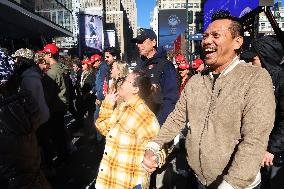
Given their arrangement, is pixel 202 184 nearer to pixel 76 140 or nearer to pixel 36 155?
pixel 36 155

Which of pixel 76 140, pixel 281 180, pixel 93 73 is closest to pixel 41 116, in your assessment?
pixel 281 180

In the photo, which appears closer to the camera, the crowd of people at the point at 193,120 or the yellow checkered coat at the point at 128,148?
the crowd of people at the point at 193,120

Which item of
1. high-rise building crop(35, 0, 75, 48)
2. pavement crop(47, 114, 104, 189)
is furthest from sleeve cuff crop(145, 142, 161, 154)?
high-rise building crop(35, 0, 75, 48)

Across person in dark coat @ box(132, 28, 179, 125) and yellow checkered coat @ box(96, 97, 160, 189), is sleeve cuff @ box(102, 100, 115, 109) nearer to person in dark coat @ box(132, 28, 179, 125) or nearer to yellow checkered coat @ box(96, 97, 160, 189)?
yellow checkered coat @ box(96, 97, 160, 189)

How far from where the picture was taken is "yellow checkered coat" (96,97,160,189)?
10.7 feet

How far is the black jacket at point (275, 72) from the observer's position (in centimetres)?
349

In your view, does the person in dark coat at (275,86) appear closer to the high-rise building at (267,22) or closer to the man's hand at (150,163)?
the man's hand at (150,163)

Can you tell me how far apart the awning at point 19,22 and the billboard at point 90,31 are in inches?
359

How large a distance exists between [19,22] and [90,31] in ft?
65.6

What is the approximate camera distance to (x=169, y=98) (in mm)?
4109

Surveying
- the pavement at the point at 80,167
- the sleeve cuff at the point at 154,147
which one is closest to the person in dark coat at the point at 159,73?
the sleeve cuff at the point at 154,147

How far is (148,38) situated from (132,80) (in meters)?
1.25

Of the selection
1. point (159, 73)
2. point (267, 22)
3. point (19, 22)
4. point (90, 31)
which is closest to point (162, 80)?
point (159, 73)

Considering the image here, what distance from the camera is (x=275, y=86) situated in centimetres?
377
